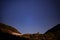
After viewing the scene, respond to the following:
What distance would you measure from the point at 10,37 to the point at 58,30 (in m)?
0.45

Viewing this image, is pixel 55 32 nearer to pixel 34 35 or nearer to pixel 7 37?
pixel 34 35

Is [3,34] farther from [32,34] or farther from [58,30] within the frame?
[58,30]

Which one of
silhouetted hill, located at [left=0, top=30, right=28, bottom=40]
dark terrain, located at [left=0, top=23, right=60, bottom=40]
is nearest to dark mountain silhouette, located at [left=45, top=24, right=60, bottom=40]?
dark terrain, located at [left=0, top=23, right=60, bottom=40]

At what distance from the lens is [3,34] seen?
1085mm

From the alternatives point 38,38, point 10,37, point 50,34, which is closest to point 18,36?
point 10,37

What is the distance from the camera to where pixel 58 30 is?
1.25 metres

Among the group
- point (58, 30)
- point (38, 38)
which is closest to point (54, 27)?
point (58, 30)

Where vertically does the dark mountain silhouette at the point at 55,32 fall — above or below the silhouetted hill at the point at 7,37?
above

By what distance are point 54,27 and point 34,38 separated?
0.25 m

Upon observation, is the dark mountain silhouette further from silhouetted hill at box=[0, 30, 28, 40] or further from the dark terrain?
silhouetted hill at box=[0, 30, 28, 40]

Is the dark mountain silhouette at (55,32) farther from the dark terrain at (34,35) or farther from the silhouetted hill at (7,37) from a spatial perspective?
the silhouetted hill at (7,37)

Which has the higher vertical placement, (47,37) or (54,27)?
(54,27)

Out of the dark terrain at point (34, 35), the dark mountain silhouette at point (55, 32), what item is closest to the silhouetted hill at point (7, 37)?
the dark terrain at point (34, 35)

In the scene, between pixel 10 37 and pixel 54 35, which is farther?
pixel 54 35
